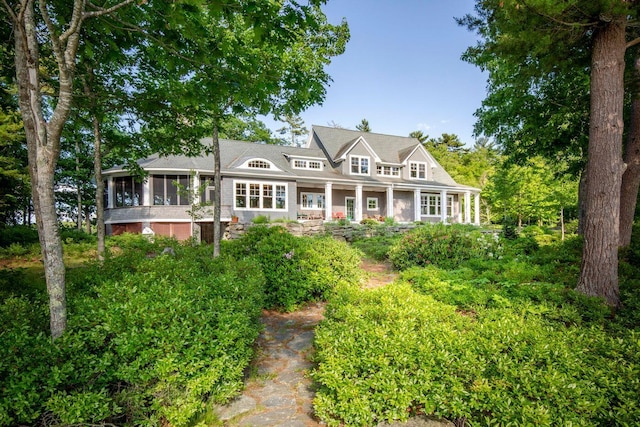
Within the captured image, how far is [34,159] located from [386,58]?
1008 cm

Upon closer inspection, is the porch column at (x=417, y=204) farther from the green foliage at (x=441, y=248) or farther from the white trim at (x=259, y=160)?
the green foliage at (x=441, y=248)

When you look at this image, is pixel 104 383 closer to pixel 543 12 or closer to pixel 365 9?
pixel 543 12

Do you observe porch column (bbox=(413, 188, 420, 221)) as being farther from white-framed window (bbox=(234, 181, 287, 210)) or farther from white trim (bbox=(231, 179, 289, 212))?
white-framed window (bbox=(234, 181, 287, 210))

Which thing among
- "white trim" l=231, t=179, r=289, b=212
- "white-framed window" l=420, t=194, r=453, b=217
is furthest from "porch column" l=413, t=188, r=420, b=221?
"white trim" l=231, t=179, r=289, b=212

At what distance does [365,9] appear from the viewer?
7398mm

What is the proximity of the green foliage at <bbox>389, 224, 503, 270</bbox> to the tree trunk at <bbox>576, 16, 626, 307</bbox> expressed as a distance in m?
3.01

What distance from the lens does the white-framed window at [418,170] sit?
24.1 m

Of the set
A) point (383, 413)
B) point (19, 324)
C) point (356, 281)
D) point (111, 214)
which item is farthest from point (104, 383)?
point (111, 214)

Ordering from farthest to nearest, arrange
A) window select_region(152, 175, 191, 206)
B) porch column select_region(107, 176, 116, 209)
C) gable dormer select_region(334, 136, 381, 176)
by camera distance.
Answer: gable dormer select_region(334, 136, 381, 176) → porch column select_region(107, 176, 116, 209) → window select_region(152, 175, 191, 206)

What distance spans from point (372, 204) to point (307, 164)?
629 cm

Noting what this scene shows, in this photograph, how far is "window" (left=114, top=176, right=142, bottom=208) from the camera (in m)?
16.5

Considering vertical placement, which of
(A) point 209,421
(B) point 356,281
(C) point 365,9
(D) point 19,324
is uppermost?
(C) point 365,9

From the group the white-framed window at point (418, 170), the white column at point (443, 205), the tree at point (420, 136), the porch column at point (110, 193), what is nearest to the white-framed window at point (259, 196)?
the porch column at point (110, 193)

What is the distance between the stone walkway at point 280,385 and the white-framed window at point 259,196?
13.4 m
